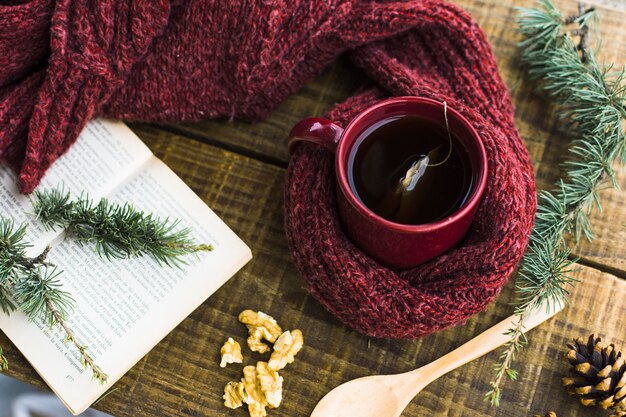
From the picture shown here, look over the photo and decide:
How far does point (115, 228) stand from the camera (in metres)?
0.71

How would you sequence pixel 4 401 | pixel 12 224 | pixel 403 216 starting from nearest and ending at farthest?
pixel 403 216 → pixel 12 224 → pixel 4 401

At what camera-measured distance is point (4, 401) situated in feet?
3.10

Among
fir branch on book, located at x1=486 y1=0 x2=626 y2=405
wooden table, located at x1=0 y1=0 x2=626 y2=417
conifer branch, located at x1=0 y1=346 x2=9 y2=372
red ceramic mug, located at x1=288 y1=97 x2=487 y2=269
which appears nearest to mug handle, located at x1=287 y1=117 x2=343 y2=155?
red ceramic mug, located at x1=288 y1=97 x2=487 y2=269

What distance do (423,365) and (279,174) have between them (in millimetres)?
→ 286

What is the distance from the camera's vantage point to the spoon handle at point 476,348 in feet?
2.33

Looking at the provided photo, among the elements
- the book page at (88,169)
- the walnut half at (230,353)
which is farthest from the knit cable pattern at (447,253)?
the book page at (88,169)

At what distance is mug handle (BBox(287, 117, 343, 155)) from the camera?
0.63 metres

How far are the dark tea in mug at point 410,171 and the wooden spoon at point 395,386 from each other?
0.18m

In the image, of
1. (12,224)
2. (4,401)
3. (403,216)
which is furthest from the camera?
(4,401)

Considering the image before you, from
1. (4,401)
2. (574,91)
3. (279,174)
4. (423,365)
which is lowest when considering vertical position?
(4,401)

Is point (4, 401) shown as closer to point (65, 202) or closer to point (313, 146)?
point (65, 202)

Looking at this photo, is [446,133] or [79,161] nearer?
[446,133]

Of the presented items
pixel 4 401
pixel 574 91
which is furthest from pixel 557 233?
pixel 4 401

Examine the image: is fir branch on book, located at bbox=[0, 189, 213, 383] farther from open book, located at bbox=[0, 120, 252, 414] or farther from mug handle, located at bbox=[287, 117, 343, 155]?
mug handle, located at bbox=[287, 117, 343, 155]
